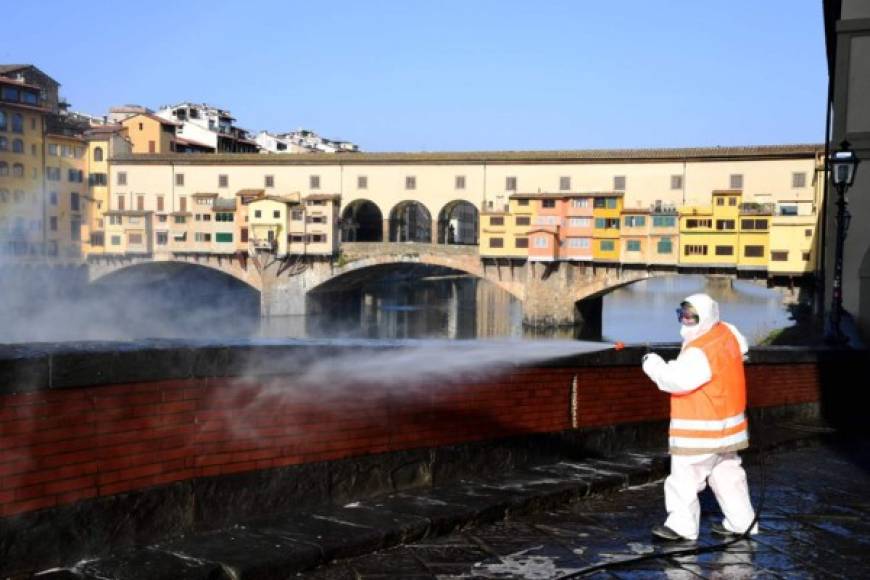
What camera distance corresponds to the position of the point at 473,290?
81062 mm

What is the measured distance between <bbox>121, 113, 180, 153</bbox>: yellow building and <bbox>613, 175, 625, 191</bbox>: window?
3736 cm

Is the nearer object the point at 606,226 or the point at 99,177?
the point at 606,226

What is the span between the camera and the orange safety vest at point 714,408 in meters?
4.94

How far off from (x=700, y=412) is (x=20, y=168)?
29.7m

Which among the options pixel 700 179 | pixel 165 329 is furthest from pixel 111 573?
pixel 700 179

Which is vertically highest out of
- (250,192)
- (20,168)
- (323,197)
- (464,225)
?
(250,192)

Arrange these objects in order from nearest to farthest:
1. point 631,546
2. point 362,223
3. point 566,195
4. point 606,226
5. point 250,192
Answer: point 631,546 < point 606,226 < point 566,195 < point 250,192 < point 362,223

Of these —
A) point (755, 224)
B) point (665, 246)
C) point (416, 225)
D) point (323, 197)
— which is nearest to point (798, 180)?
point (755, 224)

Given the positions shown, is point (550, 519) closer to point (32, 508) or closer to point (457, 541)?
point (457, 541)

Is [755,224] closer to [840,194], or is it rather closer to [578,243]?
[578,243]

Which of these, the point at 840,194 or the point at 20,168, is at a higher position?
the point at 20,168

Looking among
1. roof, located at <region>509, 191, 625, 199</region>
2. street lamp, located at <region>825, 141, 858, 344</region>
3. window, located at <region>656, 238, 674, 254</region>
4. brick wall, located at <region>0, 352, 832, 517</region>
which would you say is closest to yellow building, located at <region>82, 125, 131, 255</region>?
roof, located at <region>509, 191, 625, 199</region>

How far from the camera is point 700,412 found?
4.96 metres

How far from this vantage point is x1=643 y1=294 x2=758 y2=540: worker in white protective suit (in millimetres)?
4902
